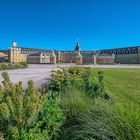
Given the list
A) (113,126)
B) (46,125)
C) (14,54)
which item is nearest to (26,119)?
(46,125)

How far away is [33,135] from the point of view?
3.58 m

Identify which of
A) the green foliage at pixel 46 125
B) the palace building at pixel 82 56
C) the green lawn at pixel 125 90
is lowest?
the green lawn at pixel 125 90

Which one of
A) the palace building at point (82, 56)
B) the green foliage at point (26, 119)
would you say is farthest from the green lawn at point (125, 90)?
the palace building at point (82, 56)

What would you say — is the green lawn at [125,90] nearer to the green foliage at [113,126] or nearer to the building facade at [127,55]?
the green foliage at [113,126]

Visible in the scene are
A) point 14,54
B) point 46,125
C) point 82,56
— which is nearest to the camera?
point 46,125

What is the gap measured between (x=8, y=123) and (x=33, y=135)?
0.63 m

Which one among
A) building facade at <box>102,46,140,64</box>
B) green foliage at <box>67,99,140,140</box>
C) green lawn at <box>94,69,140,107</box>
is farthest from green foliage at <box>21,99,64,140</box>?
building facade at <box>102,46,140,64</box>

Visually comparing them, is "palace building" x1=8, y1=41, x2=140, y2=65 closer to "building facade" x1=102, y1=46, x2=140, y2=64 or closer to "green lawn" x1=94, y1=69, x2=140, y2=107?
"building facade" x1=102, y1=46, x2=140, y2=64

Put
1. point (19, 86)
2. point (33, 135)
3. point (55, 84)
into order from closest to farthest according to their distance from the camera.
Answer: point (33, 135) → point (19, 86) → point (55, 84)

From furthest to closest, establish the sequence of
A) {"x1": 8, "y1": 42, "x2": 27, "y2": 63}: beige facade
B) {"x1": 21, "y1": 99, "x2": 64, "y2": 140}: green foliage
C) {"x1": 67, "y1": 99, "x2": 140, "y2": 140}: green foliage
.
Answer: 1. {"x1": 8, "y1": 42, "x2": 27, "y2": 63}: beige facade
2. {"x1": 21, "y1": 99, "x2": 64, "y2": 140}: green foliage
3. {"x1": 67, "y1": 99, "x2": 140, "y2": 140}: green foliage

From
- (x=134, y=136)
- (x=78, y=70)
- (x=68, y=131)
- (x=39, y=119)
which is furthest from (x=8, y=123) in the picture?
(x=78, y=70)

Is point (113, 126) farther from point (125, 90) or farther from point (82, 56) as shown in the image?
point (82, 56)

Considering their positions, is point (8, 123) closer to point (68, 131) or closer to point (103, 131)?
point (68, 131)

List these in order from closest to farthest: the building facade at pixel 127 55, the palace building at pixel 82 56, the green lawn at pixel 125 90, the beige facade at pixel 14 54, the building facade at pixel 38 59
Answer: the green lawn at pixel 125 90
the palace building at pixel 82 56
the beige facade at pixel 14 54
the building facade at pixel 127 55
the building facade at pixel 38 59
